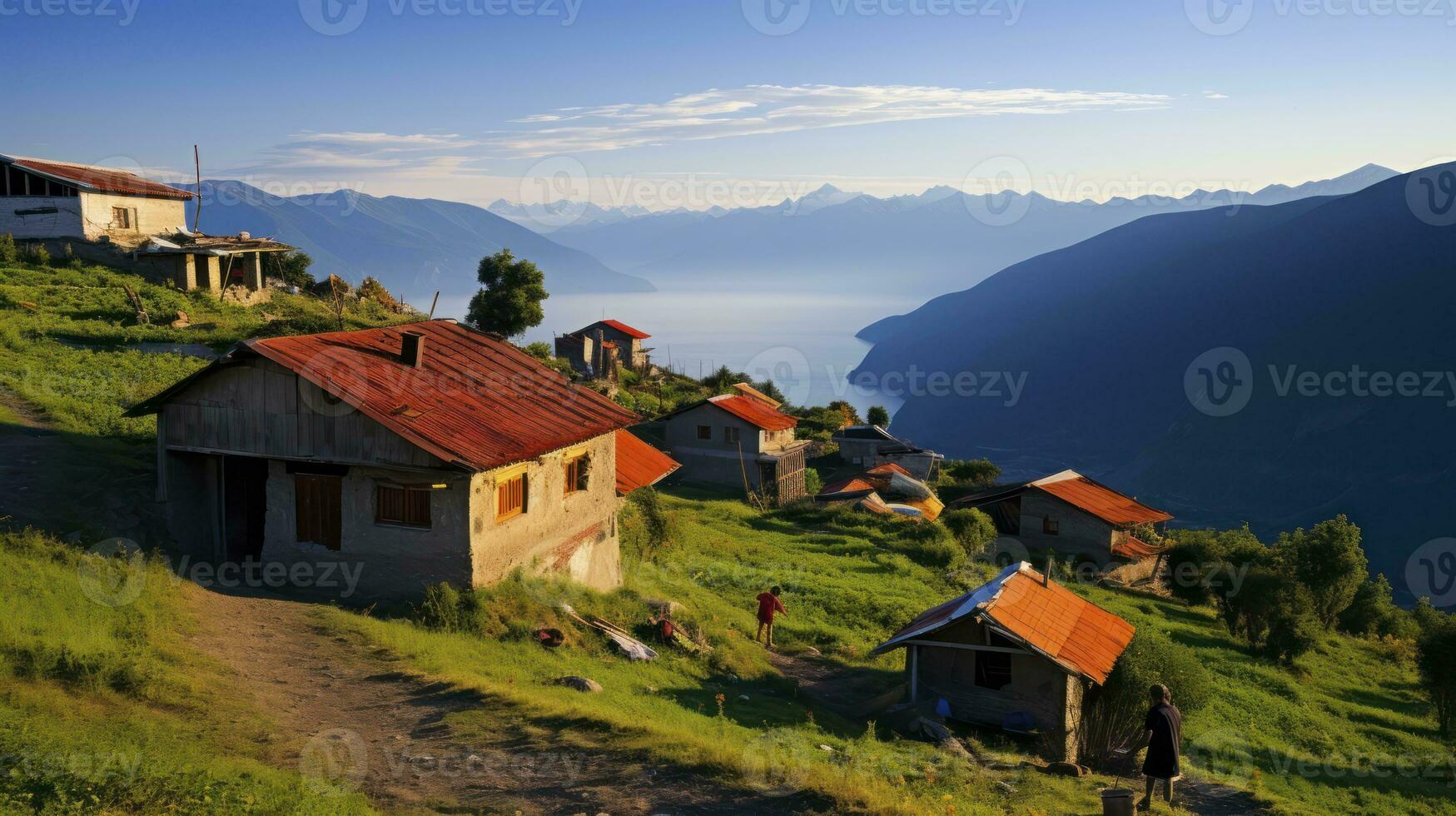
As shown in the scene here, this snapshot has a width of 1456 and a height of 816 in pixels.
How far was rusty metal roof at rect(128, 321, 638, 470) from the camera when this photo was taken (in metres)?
16.9

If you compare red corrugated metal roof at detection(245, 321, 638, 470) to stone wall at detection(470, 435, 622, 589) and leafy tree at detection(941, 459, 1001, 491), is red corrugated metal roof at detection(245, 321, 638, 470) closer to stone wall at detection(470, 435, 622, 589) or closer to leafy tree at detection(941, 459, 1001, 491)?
stone wall at detection(470, 435, 622, 589)

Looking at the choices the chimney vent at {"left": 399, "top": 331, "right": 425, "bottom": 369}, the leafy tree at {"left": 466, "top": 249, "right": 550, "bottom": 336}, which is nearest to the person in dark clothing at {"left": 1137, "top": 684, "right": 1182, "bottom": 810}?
the chimney vent at {"left": 399, "top": 331, "right": 425, "bottom": 369}

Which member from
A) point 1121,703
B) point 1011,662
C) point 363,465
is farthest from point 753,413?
point 363,465

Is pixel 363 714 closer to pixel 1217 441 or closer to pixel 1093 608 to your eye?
pixel 1093 608

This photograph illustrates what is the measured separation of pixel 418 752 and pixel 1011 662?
11.9m

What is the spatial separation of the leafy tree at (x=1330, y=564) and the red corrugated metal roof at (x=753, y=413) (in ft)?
81.7

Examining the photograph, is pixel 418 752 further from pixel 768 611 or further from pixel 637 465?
pixel 637 465

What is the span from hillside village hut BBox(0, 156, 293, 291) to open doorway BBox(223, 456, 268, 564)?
95.9 ft

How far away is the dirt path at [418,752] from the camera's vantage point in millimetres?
10586

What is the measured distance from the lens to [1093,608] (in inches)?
835

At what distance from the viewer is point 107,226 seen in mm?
44562

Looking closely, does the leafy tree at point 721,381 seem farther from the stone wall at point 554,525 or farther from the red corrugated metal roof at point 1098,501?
the stone wall at point 554,525

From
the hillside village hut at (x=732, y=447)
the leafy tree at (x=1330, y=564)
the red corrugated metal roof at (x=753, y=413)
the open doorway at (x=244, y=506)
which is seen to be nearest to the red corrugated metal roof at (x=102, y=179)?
the hillside village hut at (x=732, y=447)

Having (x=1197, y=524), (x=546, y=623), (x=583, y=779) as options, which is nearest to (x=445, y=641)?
(x=546, y=623)
